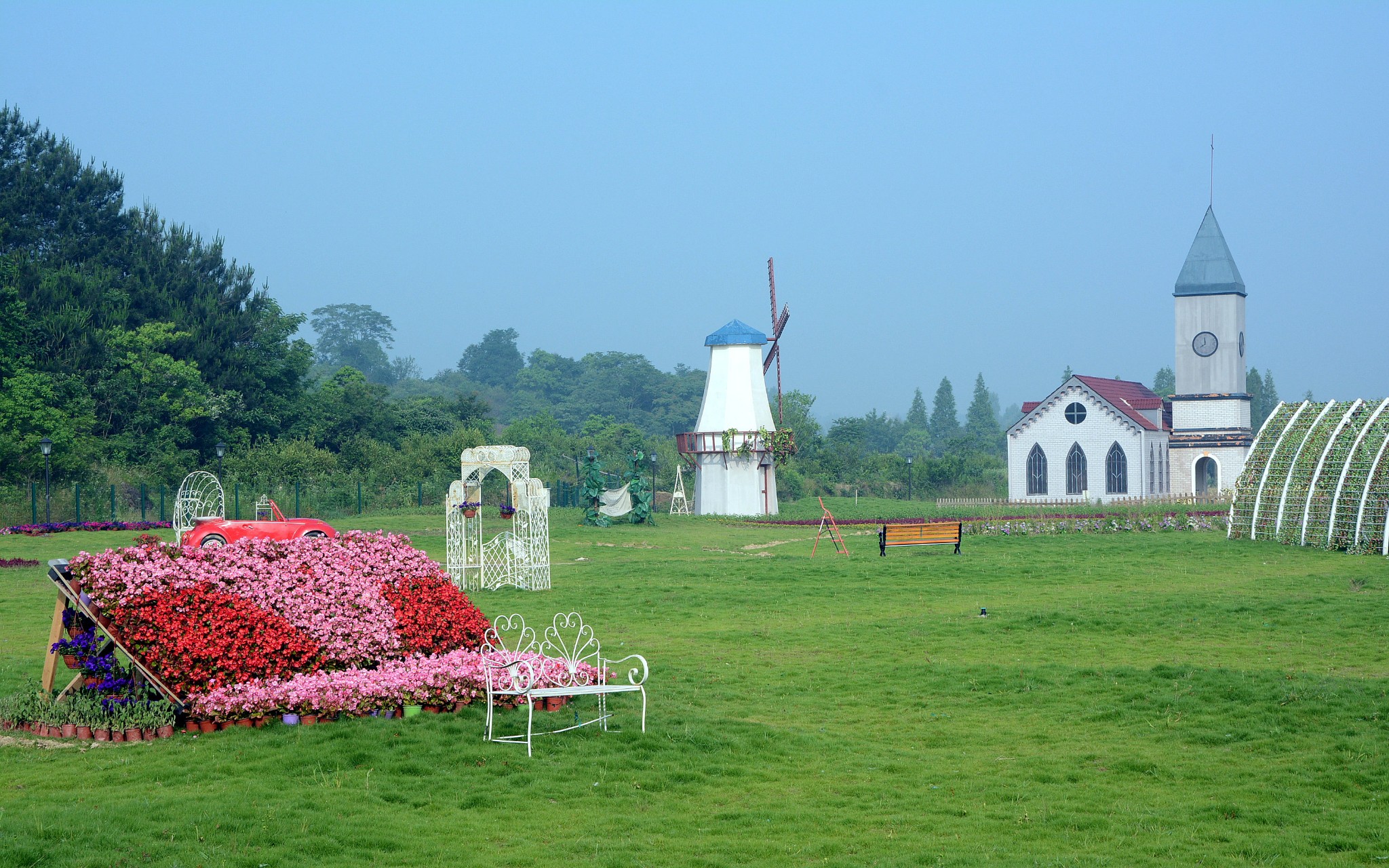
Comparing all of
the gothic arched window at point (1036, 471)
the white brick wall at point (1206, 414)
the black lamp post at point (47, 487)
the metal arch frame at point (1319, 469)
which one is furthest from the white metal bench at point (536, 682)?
the white brick wall at point (1206, 414)

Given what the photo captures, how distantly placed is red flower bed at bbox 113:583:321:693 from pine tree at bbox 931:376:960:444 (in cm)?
11689

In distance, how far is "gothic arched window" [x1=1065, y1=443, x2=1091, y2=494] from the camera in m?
51.3

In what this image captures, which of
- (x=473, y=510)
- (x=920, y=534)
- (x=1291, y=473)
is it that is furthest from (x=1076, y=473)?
(x=473, y=510)

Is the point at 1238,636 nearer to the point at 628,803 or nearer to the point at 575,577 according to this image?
the point at 628,803

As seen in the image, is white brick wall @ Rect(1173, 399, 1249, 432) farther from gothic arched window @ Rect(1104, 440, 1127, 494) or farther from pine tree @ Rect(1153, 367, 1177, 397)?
pine tree @ Rect(1153, 367, 1177, 397)

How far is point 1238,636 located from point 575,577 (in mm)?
12255

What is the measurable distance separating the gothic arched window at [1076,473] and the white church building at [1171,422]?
0.10 feet

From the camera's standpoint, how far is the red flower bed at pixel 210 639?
9.62m

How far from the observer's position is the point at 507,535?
71.8 feet

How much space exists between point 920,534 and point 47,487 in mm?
24246

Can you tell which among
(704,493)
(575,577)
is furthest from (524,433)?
(575,577)

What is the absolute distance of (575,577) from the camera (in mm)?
22766

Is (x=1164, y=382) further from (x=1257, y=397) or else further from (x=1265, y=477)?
(x=1265, y=477)

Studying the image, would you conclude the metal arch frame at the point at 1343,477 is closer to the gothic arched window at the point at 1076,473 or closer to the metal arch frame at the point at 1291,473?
the metal arch frame at the point at 1291,473
